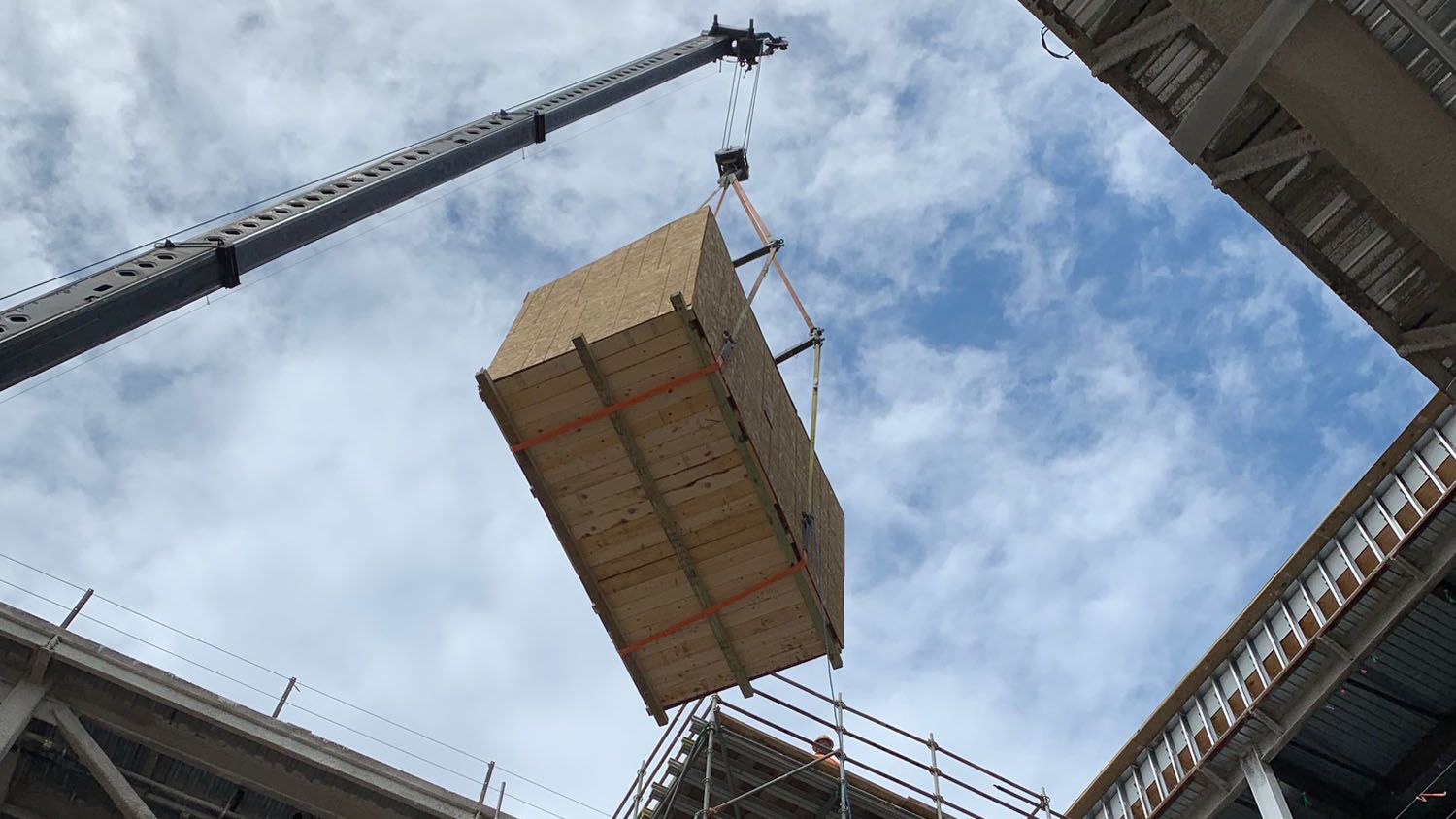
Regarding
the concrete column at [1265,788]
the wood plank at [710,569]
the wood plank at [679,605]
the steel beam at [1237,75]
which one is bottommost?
the steel beam at [1237,75]

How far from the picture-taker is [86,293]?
932 centimetres

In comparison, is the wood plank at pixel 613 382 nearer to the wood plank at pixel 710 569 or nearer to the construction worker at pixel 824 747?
the wood plank at pixel 710 569

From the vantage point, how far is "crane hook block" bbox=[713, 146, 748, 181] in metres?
23.0

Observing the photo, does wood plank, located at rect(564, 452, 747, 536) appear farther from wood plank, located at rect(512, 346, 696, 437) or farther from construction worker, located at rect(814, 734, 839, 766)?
construction worker, located at rect(814, 734, 839, 766)

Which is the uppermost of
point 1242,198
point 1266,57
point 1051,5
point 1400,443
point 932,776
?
point 1400,443

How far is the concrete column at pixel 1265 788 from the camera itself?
16.0m

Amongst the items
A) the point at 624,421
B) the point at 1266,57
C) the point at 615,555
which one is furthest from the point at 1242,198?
the point at 615,555

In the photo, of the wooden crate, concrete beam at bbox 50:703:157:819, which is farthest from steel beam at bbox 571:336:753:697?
concrete beam at bbox 50:703:157:819

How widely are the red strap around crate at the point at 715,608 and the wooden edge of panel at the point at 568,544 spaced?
199 millimetres

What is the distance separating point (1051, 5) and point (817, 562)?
6.90m

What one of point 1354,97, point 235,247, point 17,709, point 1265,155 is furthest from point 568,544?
point 1354,97

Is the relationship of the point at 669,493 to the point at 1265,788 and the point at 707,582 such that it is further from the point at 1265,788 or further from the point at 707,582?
the point at 1265,788

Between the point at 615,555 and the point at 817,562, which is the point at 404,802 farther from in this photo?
the point at 817,562

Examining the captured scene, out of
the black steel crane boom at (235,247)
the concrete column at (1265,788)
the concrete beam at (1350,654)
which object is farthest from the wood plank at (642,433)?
the concrete column at (1265,788)
